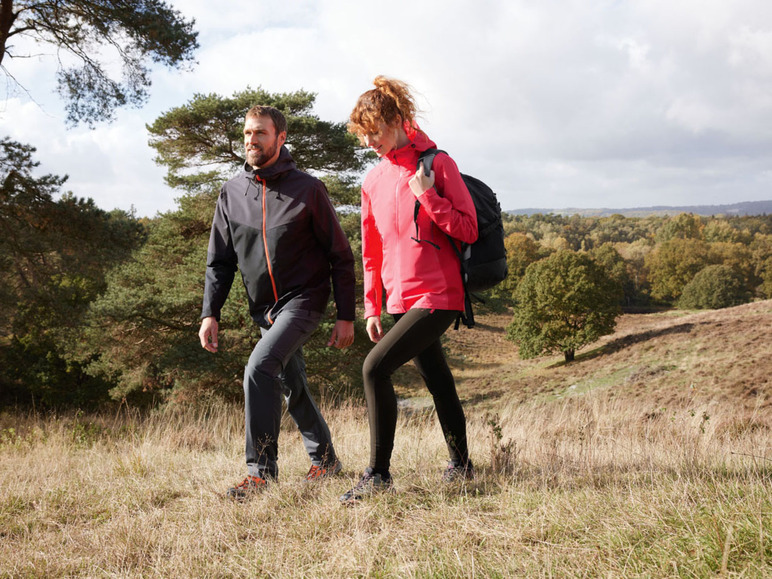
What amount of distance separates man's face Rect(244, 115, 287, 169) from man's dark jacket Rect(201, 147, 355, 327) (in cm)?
4

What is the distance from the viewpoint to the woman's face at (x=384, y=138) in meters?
2.43

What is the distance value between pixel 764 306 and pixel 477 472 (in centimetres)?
3907

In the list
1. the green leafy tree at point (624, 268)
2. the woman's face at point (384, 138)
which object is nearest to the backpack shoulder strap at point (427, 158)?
the woman's face at point (384, 138)

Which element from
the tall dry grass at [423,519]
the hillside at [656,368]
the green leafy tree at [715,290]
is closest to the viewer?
the tall dry grass at [423,519]

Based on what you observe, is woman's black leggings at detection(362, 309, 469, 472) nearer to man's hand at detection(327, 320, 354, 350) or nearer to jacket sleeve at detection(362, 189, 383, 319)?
jacket sleeve at detection(362, 189, 383, 319)

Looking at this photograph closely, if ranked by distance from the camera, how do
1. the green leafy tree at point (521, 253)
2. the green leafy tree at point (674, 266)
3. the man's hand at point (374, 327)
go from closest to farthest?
the man's hand at point (374, 327) < the green leafy tree at point (521, 253) < the green leafy tree at point (674, 266)

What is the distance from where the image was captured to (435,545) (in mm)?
1867

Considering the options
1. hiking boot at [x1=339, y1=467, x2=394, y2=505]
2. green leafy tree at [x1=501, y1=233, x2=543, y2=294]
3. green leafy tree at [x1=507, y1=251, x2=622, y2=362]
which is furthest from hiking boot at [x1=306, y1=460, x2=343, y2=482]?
green leafy tree at [x1=501, y1=233, x2=543, y2=294]

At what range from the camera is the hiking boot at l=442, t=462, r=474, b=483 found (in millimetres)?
2520

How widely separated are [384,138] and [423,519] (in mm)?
1585

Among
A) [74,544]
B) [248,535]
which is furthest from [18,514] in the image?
[248,535]

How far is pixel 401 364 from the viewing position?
2400 millimetres

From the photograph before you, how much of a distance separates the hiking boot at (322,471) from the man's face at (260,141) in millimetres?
1607

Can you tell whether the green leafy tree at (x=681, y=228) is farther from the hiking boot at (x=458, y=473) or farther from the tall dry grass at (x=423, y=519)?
the hiking boot at (x=458, y=473)
